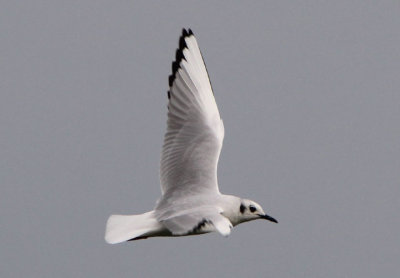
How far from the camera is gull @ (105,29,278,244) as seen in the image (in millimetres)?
7004

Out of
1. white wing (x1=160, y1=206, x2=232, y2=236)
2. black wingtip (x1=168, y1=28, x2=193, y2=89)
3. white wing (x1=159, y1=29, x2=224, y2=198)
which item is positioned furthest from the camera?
black wingtip (x1=168, y1=28, x2=193, y2=89)

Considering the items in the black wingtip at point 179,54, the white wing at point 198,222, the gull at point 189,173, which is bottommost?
the white wing at point 198,222

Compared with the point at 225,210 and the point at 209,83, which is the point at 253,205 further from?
the point at 209,83

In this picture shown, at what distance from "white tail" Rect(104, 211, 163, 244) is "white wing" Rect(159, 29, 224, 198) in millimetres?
373

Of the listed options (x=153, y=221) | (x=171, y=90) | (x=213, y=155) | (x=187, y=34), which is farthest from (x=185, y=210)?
(x=187, y=34)

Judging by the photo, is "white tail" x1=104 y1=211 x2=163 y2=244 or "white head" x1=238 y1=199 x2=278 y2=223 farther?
"white head" x1=238 y1=199 x2=278 y2=223

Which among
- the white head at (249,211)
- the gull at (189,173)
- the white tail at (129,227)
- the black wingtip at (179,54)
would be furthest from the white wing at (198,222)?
the black wingtip at (179,54)

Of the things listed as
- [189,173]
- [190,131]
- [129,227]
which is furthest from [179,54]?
[129,227]

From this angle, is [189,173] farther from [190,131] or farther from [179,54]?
[179,54]

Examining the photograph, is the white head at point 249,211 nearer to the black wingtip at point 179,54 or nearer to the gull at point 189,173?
the gull at point 189,173

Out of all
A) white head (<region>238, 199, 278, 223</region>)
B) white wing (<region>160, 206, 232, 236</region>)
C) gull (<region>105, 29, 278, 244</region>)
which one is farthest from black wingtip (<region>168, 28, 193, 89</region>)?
white wing (<region>160, 206, 232, 236</region>)

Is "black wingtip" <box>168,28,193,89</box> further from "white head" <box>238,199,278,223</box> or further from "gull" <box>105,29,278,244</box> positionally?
"white head" <box>238,199,278,223</box>

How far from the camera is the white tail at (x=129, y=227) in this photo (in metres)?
7.06

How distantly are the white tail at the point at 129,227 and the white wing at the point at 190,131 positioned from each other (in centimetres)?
37
